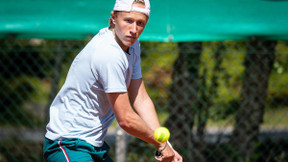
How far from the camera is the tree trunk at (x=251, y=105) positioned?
Result: 171 inches

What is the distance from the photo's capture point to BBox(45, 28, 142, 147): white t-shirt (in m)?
2.13

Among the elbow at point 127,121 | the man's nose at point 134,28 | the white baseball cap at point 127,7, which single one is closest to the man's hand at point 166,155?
the elbow at point 127,121

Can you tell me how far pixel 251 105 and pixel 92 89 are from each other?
266 cm

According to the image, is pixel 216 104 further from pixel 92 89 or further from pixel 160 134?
pixel 92 89

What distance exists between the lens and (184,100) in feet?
14.7

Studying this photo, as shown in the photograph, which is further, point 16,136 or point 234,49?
point 16,136

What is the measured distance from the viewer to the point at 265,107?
461 cm

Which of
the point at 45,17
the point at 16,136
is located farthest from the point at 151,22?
the point at 16,136

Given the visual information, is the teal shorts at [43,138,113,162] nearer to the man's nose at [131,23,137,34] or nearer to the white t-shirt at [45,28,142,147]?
the white t-shirt at [45,28,142,147]

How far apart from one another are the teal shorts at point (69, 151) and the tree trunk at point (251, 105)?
2.52 m

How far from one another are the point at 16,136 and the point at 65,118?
3333 millimetres

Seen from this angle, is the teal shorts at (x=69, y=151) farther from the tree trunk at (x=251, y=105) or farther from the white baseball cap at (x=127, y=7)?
the tree trunk at (x=251, y=105)

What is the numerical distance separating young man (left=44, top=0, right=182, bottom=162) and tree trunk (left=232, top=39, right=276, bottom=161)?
7.16 feet

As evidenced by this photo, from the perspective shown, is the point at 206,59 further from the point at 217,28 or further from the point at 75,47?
the point at 75,47
